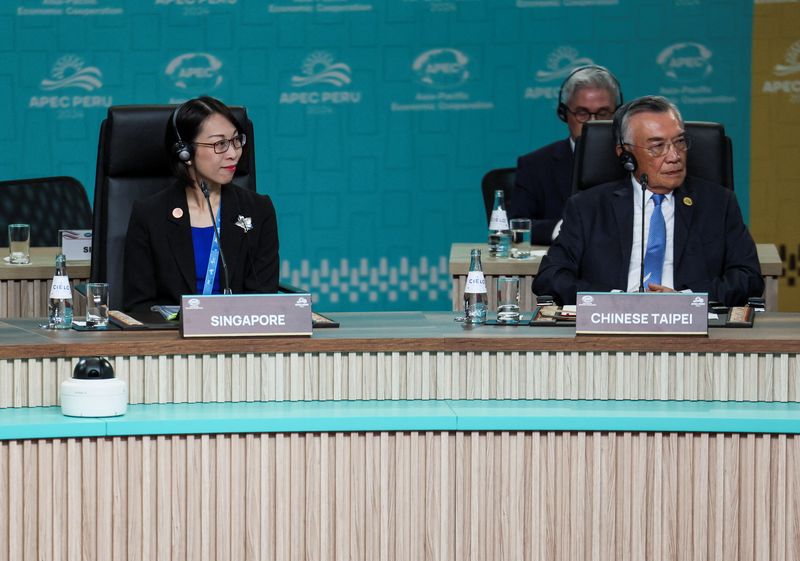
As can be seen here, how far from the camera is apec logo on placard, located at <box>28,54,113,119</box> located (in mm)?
5859

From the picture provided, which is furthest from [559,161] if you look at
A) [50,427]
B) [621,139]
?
[50,427]

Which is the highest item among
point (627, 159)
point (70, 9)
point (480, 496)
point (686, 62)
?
point (70, 9)

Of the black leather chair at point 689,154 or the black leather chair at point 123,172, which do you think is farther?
the black leather chair at point 689,154

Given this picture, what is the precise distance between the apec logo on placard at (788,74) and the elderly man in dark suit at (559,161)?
1344 millimetres

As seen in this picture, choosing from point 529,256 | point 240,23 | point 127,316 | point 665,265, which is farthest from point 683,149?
point 240,23

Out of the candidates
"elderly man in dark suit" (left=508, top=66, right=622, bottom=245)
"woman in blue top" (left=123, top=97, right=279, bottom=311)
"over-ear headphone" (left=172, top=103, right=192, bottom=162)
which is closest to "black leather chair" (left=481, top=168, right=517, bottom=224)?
"elderly man in dark suit" (left=508, top=66, right=622, bottom=245)

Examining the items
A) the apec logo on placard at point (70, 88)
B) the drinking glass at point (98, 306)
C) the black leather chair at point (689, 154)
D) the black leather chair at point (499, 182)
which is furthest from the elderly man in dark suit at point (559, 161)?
the drinking glass at point (98, 306)

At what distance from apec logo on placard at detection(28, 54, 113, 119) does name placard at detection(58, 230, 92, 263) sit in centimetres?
160

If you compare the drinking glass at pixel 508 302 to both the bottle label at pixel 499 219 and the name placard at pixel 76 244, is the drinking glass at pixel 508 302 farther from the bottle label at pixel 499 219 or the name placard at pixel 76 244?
the name placard at pixel 76 244

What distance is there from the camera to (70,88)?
5867 millimetres

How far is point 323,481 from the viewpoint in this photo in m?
2.40

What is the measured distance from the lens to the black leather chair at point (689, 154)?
372 centimetres

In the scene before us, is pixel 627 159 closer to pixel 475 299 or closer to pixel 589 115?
pixel 475 299

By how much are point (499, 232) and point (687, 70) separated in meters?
1.68
